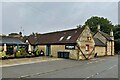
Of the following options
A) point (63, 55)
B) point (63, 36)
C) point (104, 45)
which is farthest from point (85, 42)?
point (104, 45)

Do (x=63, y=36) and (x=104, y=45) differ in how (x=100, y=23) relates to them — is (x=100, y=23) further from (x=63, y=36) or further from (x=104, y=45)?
(x=63, y=36)

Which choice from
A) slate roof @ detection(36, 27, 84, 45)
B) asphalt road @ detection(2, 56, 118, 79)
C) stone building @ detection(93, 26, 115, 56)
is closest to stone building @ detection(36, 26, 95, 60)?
slate roof @ detection(36, 27, 84, 45)

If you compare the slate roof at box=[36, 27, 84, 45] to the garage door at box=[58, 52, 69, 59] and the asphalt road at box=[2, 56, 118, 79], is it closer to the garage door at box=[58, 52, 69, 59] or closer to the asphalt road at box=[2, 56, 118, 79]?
the garage door at box=[58, 52, 69, 59]

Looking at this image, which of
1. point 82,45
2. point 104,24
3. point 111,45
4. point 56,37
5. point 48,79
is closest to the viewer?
point 48,79

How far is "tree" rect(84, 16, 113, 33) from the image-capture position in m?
74.9

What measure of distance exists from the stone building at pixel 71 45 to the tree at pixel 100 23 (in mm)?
39205

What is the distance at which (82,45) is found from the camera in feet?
110

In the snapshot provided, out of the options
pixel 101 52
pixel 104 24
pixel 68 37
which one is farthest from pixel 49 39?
pixel 104 24

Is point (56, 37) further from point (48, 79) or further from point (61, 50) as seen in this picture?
point (48, 79)

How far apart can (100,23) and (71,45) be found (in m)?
45.7

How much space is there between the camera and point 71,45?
1289 inches

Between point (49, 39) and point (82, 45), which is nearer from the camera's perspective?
point (82, 45)

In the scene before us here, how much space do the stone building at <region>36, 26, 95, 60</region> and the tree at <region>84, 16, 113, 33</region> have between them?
39.2 metres

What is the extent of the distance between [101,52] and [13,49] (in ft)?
75.8
